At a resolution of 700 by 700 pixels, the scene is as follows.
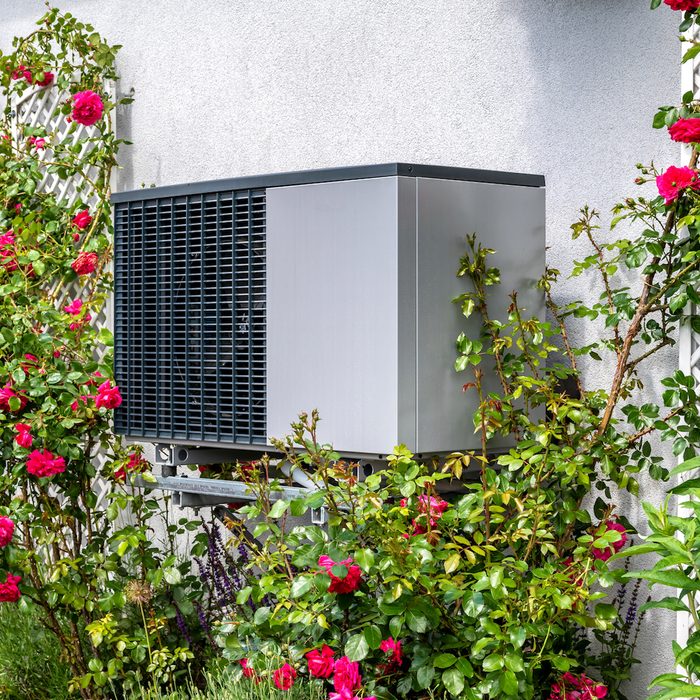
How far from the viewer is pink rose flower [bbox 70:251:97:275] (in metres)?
4.63

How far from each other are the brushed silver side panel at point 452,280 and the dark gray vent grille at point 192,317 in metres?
0.57

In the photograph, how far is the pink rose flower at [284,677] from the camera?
9.78 ft

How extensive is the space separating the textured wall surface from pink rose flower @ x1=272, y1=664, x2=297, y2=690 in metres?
1.18

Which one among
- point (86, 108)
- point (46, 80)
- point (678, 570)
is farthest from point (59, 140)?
point (678, 570)

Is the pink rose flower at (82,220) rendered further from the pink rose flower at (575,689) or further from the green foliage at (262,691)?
the pink rose flower at (575,689)

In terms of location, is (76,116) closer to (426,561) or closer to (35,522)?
(35,522)

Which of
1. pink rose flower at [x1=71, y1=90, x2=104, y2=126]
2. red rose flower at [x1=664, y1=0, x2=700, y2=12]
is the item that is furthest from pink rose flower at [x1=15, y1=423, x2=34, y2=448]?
red rose flower at [x1=664, y1=0, x2=700, y2=12]

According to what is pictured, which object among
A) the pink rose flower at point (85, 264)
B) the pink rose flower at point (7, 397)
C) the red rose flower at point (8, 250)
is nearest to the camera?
the pink rose flower at point (7, 397)

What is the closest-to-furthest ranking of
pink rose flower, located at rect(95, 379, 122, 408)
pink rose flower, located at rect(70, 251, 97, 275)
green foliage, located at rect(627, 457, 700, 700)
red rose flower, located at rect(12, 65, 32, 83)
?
green foliage, located at rect(627, 457, 700, 700), pink rose flower, located at rect(95, 379, 122, 408), pink rose flower, located at rect(70, 251, 97, 275), red rose flower, located at rect(12, 65, 32, 83)

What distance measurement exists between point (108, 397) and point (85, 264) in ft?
3.56

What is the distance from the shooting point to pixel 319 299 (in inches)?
130

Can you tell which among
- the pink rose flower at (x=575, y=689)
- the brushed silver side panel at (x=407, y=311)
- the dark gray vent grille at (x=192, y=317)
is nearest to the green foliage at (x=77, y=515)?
the dark gray vent grille at (x=192, y=317)

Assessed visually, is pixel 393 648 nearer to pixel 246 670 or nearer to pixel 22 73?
pixel 246 670

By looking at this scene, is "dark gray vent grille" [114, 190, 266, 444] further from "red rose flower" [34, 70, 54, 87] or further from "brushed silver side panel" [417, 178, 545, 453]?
"red rose flower" [34, 70, 54, 87]
